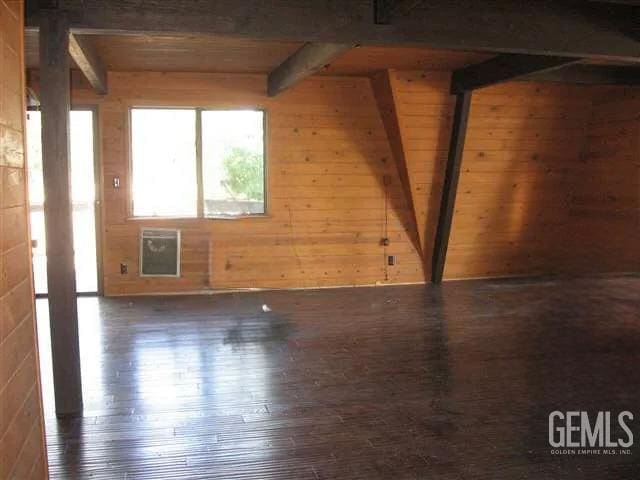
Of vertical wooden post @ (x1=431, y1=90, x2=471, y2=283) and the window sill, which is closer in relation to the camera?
vertical wooden post @ (x1=431, y1=90, x2=471, y2=283)

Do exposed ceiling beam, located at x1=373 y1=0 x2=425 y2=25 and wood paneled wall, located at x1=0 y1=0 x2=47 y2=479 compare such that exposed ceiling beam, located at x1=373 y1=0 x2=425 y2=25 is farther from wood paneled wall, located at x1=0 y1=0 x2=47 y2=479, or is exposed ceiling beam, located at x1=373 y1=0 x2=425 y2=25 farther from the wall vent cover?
the wall vent cover

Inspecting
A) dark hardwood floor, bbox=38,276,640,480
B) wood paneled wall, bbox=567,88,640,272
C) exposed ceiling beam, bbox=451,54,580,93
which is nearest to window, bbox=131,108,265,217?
dark hardwood floor, bbox=38,276,640,480

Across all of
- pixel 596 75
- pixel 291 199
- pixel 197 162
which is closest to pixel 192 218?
pixel 197 162

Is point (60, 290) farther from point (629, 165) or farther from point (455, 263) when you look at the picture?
point (629, 165)

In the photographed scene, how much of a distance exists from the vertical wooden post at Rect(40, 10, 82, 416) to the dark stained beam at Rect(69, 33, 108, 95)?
472 mm

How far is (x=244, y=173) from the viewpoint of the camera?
6602 mm

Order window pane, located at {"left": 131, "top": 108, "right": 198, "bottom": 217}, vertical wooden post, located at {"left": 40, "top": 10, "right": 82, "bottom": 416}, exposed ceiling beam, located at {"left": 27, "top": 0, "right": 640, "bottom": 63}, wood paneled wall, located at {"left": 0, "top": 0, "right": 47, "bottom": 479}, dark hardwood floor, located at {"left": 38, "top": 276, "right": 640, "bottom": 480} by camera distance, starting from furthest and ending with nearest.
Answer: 1. window pane, located at {"left": 131, "top": 108, "right": 198, "bottom": 217}
2. exposed ceiling beam, located at {"left": 27, "top": 0, "right": 640, "bottom": 63}
3. vertical wooden post, located at {"left": 40, "top": 10, "right": 82, "bottom": 416}
4. dark hardwood floor, located at {"left": 38, "top": 276, "right": 640, "bottom": 480}
5. wood paneled wall, located at {"left": 0, "top": 0, "right": 47, "bottom": 479}

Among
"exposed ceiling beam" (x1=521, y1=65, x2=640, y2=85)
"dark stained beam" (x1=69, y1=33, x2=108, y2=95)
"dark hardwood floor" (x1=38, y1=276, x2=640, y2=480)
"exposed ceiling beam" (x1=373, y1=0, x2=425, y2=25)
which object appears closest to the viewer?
"dark hardwood floor" (x1=38, y1=276, x2=640, y2=480)

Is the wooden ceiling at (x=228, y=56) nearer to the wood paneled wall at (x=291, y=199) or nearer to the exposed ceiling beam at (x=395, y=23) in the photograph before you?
the wood paneled wall at (x=291, y=199)

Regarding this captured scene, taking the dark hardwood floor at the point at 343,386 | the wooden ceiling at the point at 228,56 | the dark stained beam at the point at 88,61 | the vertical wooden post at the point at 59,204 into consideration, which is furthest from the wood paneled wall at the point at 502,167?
the vertical wooden post at the point at 59,204

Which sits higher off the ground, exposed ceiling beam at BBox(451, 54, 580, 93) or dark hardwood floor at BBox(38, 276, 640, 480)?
exposed ceiling beam at BBox(451, 54, 580, 93)

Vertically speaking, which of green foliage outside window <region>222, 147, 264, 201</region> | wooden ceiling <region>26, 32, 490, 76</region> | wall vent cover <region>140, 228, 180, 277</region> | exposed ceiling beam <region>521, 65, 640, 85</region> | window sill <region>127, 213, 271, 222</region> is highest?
wooden ceiling <region>26, 32, 490, 76</region>

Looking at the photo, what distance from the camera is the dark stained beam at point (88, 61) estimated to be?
3998 mm

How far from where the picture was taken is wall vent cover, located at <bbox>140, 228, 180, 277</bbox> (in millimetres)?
6312
